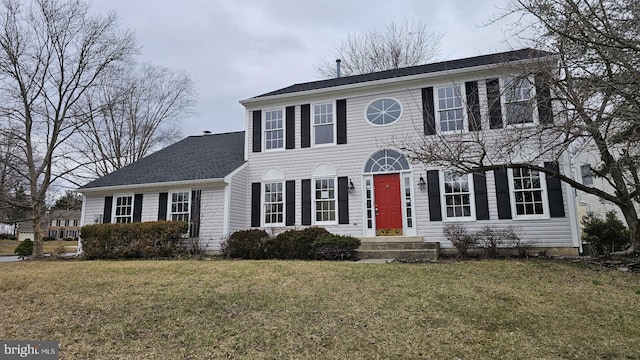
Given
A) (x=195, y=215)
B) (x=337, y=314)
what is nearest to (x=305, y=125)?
(x=195, y=215)

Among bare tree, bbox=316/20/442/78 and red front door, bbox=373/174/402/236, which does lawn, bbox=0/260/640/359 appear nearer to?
red front door, bbox=373/174/402/236

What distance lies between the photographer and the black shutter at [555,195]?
10.2m

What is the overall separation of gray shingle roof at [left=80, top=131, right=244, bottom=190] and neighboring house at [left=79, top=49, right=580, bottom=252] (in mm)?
94

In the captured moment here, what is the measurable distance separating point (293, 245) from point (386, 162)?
4.05m

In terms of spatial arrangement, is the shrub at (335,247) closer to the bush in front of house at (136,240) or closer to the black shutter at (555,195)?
the bush in front of house at (136,240)

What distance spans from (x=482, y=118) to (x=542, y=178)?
2337 mm

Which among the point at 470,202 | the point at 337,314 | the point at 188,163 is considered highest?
the point at 188,163

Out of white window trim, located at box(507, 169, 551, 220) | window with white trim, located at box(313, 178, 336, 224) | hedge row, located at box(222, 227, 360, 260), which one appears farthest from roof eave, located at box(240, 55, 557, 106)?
hedge row, located at box(222, 227, 360, 260)

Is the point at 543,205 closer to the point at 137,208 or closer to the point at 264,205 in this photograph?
the point at 264,205

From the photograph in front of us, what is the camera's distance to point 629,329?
440 cm

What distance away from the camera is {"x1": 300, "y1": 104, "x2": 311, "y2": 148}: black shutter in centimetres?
1320

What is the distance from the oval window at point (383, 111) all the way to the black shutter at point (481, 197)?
320cm

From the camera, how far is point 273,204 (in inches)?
521

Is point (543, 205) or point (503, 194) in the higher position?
point (503, 194)
